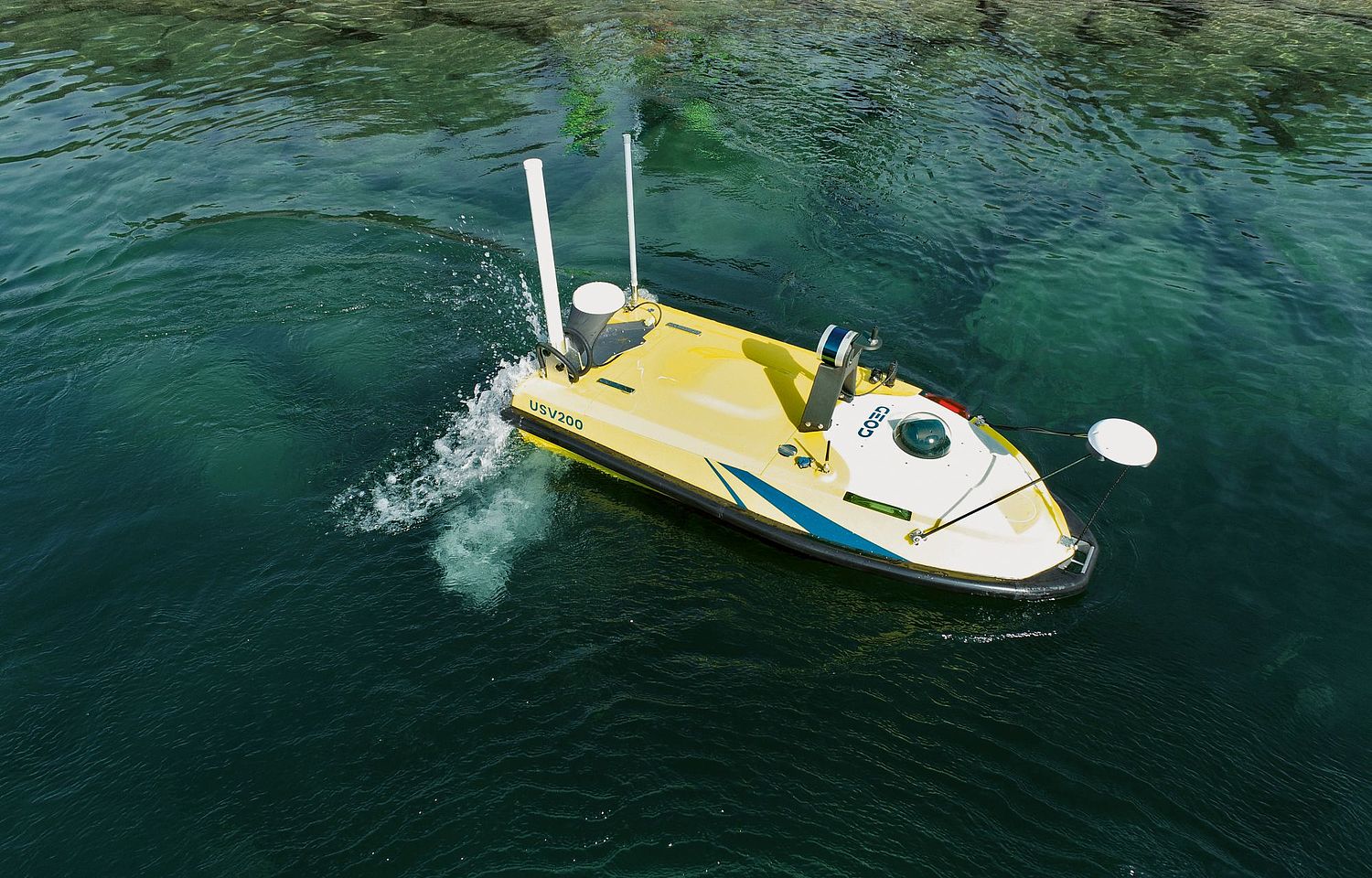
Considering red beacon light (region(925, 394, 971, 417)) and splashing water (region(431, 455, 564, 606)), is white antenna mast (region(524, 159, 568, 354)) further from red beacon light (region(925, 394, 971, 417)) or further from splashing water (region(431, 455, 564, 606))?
red beacon light (region(925, 394, 971, 417))

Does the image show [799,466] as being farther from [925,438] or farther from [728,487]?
[925,438]

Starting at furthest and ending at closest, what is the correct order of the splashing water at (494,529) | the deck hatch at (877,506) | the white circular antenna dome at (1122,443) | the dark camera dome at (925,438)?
the splashing water at (494,529)
the dark camera dome at (925,438)
the deck hatch at (877,506)
the white circular antenna dome at (1122,443)

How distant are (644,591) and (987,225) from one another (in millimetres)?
12188

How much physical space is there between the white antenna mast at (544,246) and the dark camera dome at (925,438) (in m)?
4.59

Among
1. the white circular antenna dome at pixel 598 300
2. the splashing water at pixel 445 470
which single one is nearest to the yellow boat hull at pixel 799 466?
the splashing water at pixel 445 470

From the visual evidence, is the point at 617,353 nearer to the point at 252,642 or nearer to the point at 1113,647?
the point at 252,642

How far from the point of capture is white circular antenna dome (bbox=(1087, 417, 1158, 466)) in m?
7.41

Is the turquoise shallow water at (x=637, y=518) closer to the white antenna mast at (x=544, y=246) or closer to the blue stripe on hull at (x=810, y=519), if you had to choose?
the blue stripe on hull at (x=810, y=519)

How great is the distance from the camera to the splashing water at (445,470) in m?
10.2

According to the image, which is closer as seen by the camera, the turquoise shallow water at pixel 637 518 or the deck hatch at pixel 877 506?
the turquoise shallow water at pixel 637 518

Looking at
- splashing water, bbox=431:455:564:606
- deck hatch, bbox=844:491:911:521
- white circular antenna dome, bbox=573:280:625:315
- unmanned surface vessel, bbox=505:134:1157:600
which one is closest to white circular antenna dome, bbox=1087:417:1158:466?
unmanned surface vessel, bbox=505:134:1157:600

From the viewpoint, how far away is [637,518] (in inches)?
402

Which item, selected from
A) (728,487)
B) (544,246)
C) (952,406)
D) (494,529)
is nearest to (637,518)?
(728,487)

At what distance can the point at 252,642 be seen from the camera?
336 inches
